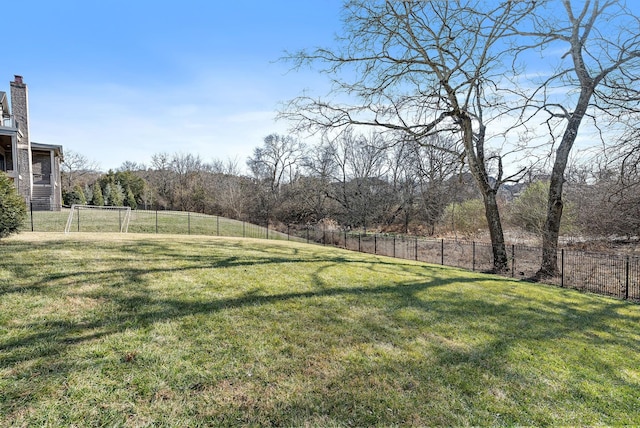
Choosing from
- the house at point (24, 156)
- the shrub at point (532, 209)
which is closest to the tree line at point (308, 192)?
the shrub at point (532, 209)

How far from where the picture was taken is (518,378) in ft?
10.5

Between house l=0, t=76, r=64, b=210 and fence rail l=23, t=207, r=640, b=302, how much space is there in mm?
2386

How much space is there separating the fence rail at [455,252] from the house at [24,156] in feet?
7.83

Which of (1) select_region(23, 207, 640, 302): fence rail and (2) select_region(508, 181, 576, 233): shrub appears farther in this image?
(2) select_region(508, 181, 576, 233): shrub

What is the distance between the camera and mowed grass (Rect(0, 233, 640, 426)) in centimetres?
242

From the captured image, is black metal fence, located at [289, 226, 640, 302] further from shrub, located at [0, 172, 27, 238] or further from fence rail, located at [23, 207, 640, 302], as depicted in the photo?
shrub, located at [0, 172, 27, 238]

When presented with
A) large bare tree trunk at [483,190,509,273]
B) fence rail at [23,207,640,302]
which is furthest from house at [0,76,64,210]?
large bare tree trunk at [483,190,509,273]


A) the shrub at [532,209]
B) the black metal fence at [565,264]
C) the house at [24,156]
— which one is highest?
the house at [24,156]

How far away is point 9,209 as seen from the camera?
344 inches

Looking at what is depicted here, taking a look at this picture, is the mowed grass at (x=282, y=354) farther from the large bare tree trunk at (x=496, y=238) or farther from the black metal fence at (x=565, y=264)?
the large bare tree trunk at (x=496, y=238)

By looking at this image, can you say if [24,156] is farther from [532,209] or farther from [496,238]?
[532,209]

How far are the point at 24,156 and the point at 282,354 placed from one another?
25981 millimetres

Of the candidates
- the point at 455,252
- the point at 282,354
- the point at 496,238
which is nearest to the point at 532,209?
the point at 455,252

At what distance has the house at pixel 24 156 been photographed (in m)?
19.0
